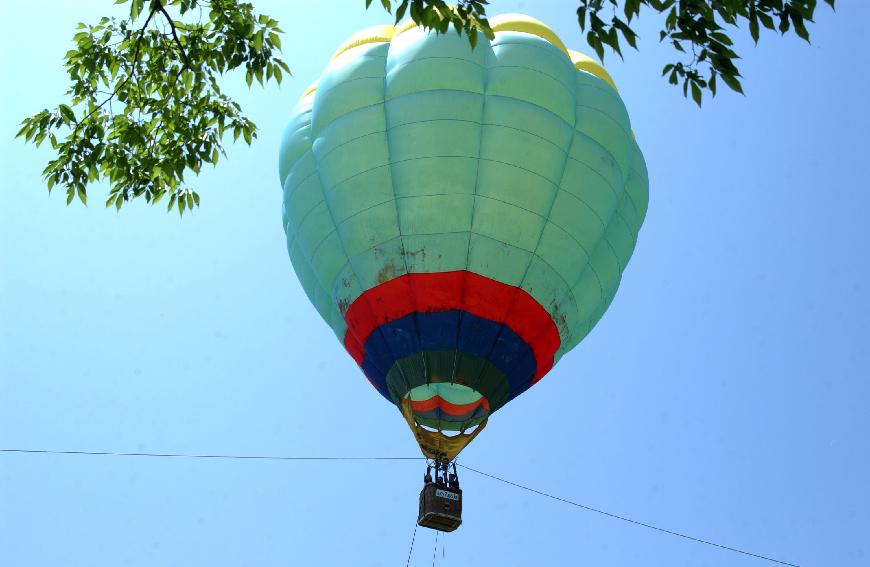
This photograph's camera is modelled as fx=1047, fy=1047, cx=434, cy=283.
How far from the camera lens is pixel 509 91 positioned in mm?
13938

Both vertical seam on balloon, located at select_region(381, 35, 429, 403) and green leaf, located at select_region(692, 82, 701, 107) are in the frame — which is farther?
vertical seam on balloon, located at select_region(381, 35, 429, 403)

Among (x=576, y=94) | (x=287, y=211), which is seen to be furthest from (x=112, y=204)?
(x=576, y=94)

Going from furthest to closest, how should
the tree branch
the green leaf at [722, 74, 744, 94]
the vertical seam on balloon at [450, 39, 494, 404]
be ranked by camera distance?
the vertical seam on balloon at [450, 39, 494, 404] < the tree branch < the green leaf at [722, 74, 744, 94]

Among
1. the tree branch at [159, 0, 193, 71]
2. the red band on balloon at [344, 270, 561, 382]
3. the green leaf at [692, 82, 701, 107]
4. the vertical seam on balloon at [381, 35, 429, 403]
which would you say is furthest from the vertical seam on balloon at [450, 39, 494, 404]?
the green leaf at [692, 82, 701, 107]

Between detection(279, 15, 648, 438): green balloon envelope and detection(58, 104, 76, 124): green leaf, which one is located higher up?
detection(279, 15, 648, 438): green balloon envelope

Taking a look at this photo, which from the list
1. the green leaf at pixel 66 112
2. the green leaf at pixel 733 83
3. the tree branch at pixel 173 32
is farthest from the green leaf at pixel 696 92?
the green leaf at pixel 66 112

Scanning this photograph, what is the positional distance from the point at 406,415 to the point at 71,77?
24.7ft

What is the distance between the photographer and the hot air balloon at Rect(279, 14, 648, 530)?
1362cm

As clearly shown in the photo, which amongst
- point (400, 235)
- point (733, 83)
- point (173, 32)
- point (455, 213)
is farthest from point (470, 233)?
point (733, 83)

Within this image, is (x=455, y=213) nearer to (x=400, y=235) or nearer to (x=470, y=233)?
(x=470, y=233)

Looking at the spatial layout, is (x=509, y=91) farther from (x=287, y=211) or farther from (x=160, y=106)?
(x=160, y=106)

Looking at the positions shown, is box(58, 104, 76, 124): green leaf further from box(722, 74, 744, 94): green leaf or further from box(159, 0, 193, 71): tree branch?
box(722, 74, 744, 94): green leaf

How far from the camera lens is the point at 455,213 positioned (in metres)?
13.5

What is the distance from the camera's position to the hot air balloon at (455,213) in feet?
44.7
